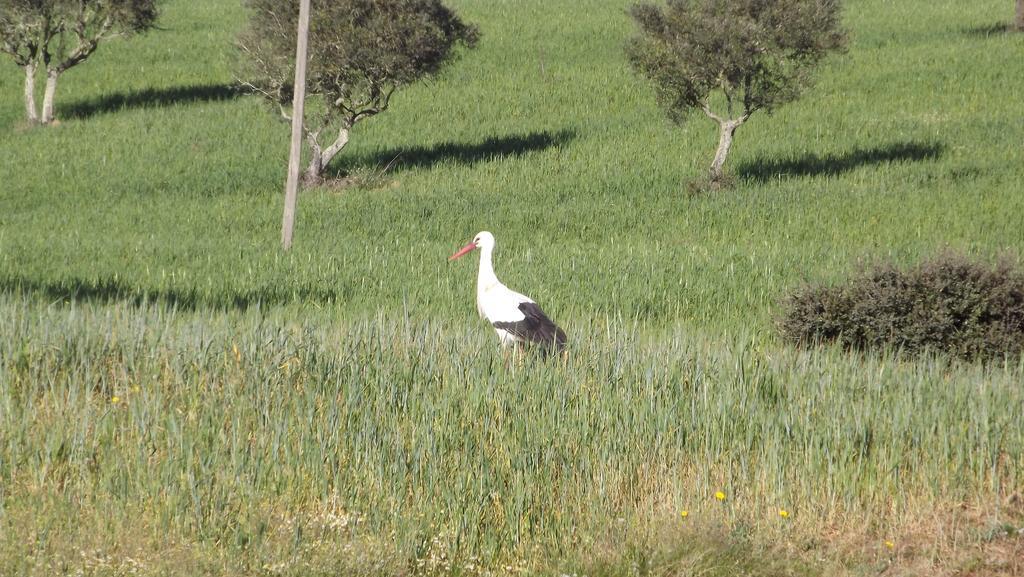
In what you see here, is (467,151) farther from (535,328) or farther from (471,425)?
(471,425)

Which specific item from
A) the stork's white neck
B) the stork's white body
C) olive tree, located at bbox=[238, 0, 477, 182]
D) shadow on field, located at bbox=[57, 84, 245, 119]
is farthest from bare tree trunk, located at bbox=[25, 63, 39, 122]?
the stork's white body

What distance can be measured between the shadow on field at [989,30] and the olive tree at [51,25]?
94.9 feet

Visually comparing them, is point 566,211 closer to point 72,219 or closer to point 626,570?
point 72,219

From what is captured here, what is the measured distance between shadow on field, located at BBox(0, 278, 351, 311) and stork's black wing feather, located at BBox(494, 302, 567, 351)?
4359mm

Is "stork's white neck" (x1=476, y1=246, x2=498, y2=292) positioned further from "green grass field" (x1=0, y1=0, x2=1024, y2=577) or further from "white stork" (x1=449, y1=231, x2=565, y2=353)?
"green grass field" (x1=0, y1=0, x2=1024, y2=577)

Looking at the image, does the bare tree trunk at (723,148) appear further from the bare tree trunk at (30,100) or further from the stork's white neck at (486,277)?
the bare tree trunk at (30,100)

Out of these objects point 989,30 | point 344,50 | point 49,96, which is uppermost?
point 989,30

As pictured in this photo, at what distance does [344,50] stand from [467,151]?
5.48 meters

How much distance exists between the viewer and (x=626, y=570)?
651 centimetres

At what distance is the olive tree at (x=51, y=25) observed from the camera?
3400cm

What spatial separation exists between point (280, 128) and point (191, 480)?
29.4m

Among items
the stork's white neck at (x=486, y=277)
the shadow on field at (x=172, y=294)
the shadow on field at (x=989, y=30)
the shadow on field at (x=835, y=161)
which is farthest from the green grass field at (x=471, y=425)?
the shadow on field at (x=989, y=30)

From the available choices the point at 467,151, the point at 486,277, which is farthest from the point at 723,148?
the point at 486,277

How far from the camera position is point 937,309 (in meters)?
11.5
